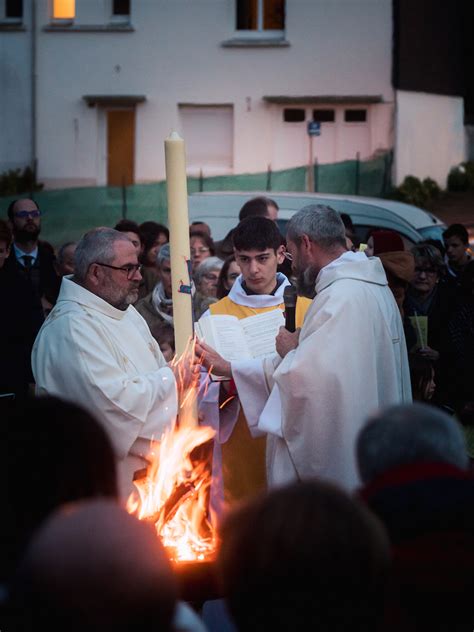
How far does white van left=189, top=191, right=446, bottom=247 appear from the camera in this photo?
476 inches

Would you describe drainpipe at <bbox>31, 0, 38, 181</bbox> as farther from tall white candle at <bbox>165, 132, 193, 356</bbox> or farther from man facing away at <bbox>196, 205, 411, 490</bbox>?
tall white candle at <bbox>165, 132, 193, 356</bbox>

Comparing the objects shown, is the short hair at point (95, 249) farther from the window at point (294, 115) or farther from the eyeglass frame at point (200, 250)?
the window at point (294, 115)

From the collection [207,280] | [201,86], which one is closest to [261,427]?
[207,280]

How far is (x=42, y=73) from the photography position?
2458cm

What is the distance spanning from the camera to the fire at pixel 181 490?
4.82 meters

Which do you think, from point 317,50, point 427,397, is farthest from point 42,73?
point 427,397

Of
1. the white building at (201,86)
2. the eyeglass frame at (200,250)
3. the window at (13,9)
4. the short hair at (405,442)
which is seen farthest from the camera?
the window at (13,9)

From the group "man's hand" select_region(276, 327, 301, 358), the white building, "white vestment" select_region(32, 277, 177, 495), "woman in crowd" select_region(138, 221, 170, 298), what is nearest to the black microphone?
"man's hand" select_region(276, 327, 301, 358)

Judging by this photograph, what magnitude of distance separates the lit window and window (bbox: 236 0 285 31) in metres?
3.58

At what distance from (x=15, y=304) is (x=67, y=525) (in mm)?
4827

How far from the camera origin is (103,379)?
5.15 metres

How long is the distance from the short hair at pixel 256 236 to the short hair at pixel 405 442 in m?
3.31

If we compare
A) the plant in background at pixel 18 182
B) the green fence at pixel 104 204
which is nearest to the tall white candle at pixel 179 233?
the green fence at pixel 104 204

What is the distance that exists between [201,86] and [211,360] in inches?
779
